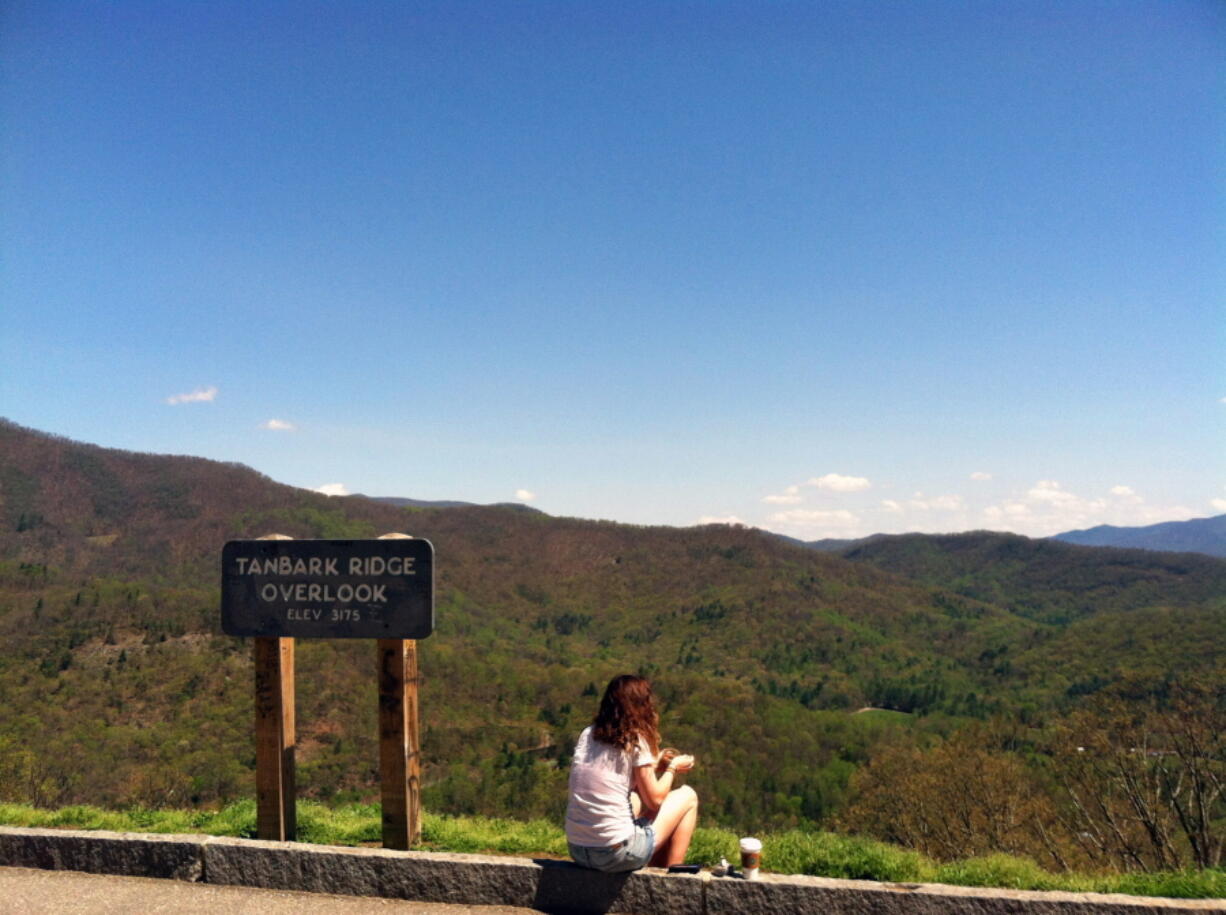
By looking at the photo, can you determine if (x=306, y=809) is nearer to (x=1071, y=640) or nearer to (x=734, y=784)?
(x=734, y=784)

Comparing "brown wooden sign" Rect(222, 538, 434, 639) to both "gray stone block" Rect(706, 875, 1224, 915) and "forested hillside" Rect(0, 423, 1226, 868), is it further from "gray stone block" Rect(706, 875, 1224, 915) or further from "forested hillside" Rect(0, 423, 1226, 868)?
"forested hillside" Rect(0, 423, 1226, 868)

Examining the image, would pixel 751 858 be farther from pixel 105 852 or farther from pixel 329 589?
pixel 105 852

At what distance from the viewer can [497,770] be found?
190 feet

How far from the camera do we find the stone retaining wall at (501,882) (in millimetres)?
3688

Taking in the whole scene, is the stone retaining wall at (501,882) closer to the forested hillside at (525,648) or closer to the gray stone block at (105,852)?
the gray stone block at (105,852)

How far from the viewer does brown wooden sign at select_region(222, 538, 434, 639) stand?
490 cm

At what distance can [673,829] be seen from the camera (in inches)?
166

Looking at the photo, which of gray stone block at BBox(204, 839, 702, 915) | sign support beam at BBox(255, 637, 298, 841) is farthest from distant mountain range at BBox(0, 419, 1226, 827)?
gray stone block at BBox(204, 839, 702, 915)

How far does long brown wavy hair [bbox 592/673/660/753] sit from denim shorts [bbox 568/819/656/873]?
0.42m

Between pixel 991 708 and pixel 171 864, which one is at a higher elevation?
pixel 171 864

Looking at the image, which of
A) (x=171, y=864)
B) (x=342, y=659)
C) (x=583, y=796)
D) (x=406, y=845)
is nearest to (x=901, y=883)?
(x=583, y=796)

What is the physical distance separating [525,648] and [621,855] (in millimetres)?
103091

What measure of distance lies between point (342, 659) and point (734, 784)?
3322 centimetres

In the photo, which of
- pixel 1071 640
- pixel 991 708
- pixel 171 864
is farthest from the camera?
pixel 1071 640
